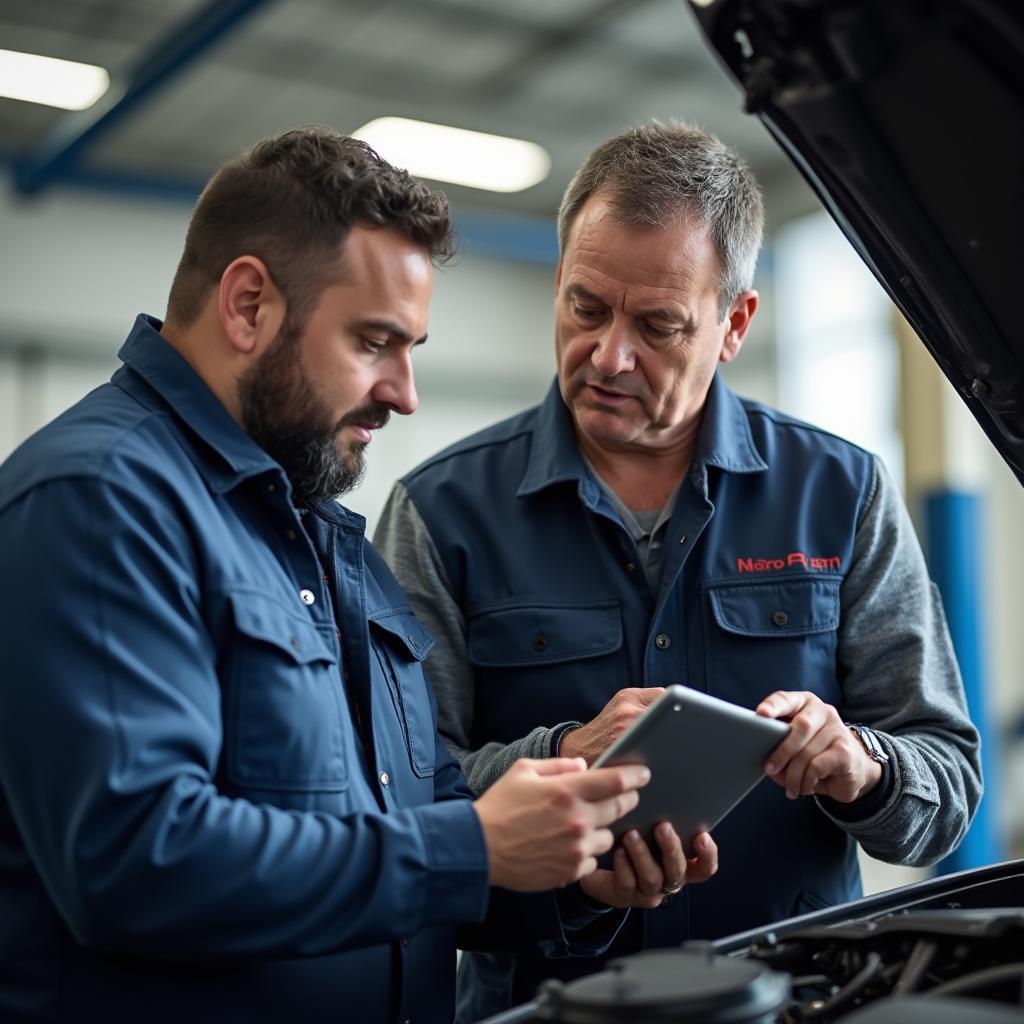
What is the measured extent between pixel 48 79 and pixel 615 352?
4848 mm

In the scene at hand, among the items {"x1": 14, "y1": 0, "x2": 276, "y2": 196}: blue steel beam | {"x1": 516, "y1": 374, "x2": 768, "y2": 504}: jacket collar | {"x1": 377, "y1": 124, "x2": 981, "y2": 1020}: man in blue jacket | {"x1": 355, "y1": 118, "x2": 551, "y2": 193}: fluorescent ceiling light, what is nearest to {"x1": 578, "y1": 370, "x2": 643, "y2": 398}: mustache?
{"x1": 377, "y1": 124, "x2": 981, "y2": 1020}: man in blue jacket

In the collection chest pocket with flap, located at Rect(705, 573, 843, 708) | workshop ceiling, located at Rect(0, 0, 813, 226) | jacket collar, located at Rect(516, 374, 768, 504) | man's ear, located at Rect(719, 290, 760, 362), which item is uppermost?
workshop ceiling, located at Rect(0, 0, 813, 226)

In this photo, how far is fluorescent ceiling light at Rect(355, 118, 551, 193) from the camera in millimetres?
6422

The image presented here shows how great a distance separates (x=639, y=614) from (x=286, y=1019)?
839 millimetres

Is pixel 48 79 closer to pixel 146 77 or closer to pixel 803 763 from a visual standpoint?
pixel 146 77

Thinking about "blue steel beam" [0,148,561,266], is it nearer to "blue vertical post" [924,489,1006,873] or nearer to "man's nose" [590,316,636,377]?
"blue vertical post" [924,489,1006,873]

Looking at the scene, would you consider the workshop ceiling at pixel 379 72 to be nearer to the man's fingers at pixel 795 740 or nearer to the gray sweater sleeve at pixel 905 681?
the gray sweater sleeve at pixel 905 681

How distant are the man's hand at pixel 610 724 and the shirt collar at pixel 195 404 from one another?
53cm

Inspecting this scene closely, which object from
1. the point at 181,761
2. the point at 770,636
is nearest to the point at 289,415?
the point at 181,761

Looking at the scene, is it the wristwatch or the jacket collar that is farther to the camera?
the jacket collar

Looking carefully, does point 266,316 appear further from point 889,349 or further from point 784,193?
point 784,193

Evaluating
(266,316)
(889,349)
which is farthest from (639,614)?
(889,349)

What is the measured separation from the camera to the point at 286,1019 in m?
1.35

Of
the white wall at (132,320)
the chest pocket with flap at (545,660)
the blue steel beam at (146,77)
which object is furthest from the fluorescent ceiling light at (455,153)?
the chest pocket with flap at (545,660)
